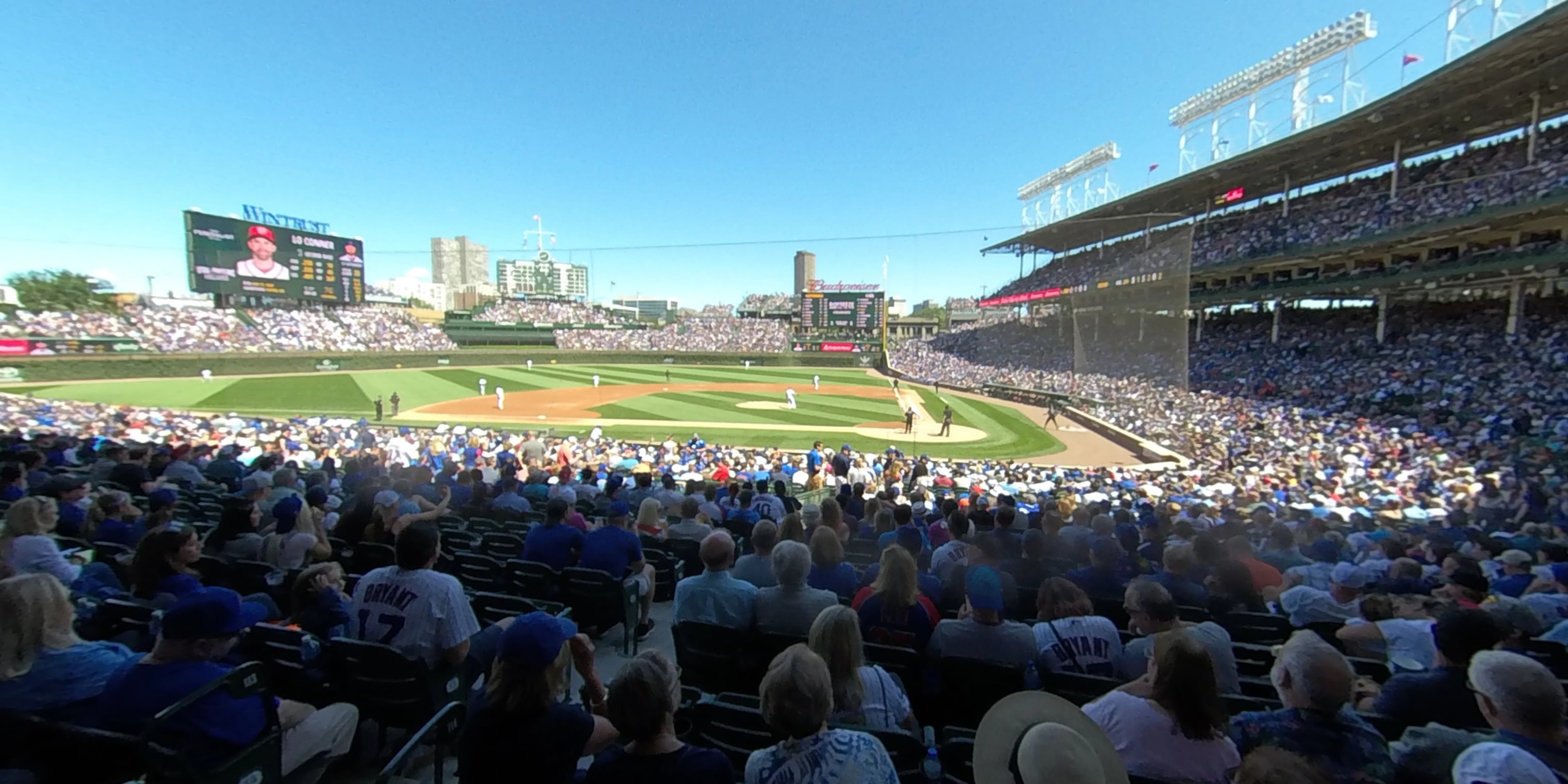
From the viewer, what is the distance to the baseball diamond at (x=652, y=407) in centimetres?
2794

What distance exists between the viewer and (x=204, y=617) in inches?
114

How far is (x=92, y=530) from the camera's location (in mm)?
6566

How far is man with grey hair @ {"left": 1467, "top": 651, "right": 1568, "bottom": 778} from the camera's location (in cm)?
253

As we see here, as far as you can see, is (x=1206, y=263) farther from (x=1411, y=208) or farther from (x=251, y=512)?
(x=251, y=512)

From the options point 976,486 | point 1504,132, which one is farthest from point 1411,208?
point 976,486

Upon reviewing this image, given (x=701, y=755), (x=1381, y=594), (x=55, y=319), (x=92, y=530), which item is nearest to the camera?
(x=701, y=755)

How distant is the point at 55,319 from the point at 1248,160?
7875 cm

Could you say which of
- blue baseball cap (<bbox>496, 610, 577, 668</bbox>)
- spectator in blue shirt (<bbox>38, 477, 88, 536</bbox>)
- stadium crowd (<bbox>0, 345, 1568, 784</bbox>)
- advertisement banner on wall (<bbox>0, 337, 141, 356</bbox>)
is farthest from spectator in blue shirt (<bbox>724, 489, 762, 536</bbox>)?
advertisement banner on wall (<bbox>0, 337, 141, 356</bbox>)

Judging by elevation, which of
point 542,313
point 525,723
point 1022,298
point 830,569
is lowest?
point 830,569

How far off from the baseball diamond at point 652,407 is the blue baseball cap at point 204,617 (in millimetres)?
22963

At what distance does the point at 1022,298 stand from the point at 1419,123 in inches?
1221

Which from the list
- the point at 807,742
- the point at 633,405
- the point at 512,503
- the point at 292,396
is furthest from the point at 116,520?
the point at 292,396

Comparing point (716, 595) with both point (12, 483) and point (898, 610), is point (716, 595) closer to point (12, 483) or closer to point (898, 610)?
point (898, 610)

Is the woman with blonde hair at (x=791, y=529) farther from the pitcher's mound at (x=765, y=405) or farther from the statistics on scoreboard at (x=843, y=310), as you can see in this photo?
the statistics on scoreboard at (x=843, y=310)
